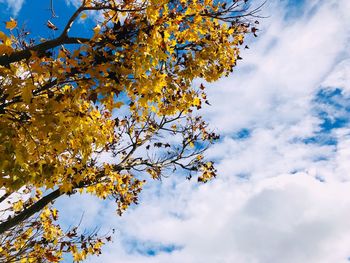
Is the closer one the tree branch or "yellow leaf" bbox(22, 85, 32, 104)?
"yellow leaf" bbox(22, 85, 32, 104)

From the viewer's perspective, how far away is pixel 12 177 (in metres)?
4.10

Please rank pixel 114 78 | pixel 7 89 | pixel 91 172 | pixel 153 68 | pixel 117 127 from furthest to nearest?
pixel 117 127
pixel 91 172
pixel 153 68
pixel 114 78
pixel 7 89

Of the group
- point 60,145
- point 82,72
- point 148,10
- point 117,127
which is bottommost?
point 60,145

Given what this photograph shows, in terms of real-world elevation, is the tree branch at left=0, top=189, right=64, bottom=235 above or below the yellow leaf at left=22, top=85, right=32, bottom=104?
above

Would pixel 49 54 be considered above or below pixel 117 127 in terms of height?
below

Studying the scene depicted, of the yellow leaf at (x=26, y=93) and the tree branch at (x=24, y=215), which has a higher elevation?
the tree branch at (x=24, y=215)

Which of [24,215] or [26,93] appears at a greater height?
[24,215]

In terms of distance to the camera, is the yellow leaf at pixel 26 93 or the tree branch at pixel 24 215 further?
the tree branch at pixel 24 215

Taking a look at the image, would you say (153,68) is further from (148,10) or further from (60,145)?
(60,145)

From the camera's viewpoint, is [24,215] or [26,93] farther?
[24,215]

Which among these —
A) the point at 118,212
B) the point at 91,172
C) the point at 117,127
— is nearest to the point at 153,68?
the point at 91,172

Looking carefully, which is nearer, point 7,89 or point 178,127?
point 7,89

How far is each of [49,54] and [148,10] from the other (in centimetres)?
125

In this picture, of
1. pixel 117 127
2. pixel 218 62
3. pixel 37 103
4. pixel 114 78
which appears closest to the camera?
pixel 37 103
